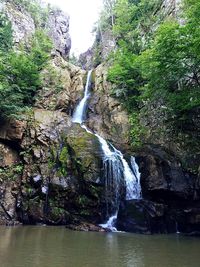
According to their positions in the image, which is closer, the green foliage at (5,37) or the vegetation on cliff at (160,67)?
the vegetation on cliff at (160,67)

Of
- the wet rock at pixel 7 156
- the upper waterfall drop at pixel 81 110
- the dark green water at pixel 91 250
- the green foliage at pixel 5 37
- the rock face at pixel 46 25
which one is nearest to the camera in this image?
the dark green water at pixel 91 250

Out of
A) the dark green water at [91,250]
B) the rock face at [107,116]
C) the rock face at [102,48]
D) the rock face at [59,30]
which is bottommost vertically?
the dark green water at [91,250]

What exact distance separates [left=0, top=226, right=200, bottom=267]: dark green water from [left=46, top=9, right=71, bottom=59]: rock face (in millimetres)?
30797

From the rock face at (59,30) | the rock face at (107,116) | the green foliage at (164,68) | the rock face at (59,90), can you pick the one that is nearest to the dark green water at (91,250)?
the green foliage at (164,68)

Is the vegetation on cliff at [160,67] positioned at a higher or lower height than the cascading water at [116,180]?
higher

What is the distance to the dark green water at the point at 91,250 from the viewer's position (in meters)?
8.16

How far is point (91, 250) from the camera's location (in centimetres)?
978

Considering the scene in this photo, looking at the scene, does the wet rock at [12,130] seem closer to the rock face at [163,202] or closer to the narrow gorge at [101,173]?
the narrow gorge at [101,173]

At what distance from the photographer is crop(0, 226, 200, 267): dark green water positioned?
26.8 ft

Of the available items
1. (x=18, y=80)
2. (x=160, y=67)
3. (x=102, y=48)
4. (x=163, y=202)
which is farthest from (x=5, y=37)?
(x=163, y=202)

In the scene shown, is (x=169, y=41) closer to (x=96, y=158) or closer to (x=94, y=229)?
(x=96, y=158)

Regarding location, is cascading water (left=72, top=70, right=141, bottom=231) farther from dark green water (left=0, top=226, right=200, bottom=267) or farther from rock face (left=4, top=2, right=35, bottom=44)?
rock face (left=4, top=2, right=35, bottom=44)

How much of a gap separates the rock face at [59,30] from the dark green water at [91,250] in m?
30.8

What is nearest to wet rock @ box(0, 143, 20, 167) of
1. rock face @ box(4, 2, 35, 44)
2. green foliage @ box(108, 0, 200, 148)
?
green foliage @ box(108, 0, 200, 148)
